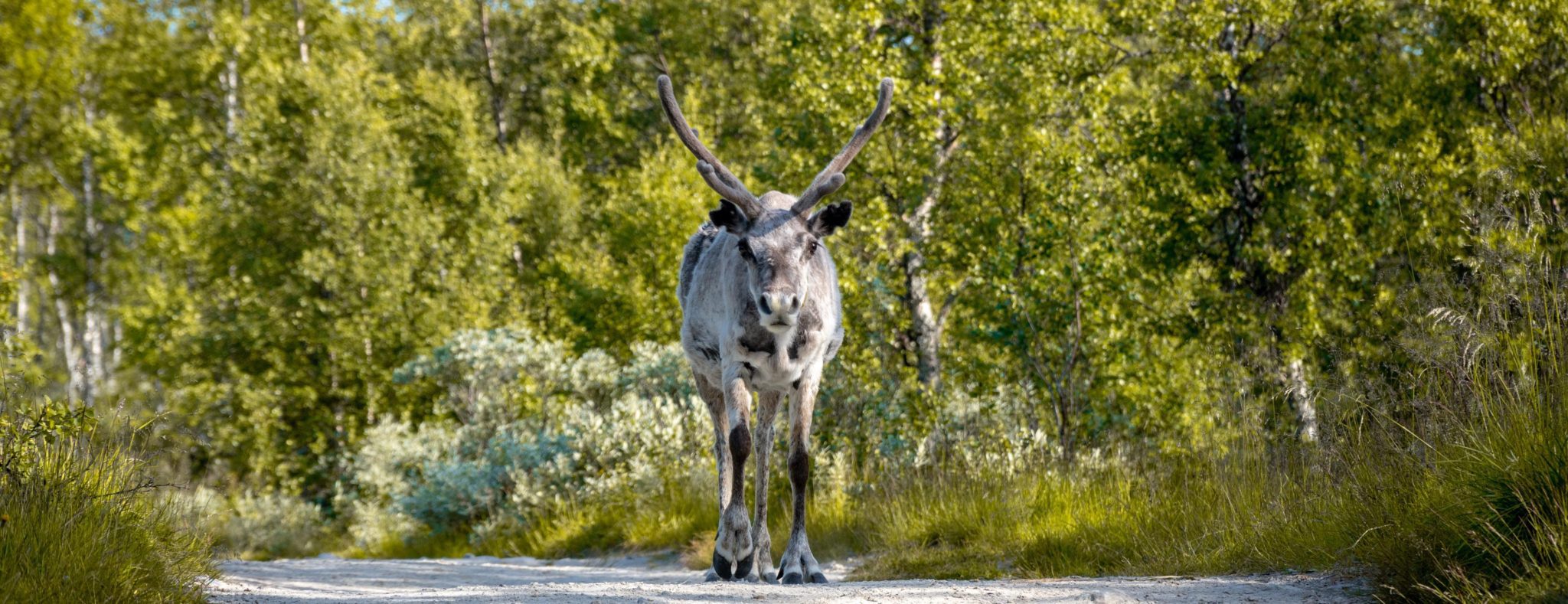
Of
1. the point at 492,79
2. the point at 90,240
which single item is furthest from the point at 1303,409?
the point at 90,240

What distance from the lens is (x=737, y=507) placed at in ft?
27.2

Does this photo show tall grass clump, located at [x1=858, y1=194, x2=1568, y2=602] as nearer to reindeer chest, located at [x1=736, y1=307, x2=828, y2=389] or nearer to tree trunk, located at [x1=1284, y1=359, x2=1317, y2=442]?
tree trunk, located at [x1=1284, y1=359, x2=1317, y2=442]

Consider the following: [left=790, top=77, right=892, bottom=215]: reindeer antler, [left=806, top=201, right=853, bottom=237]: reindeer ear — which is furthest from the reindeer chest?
[left=790, top=77, right=892, bottom=215]: reindeer antler

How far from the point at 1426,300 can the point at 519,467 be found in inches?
469

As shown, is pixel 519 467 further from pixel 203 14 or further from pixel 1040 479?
pixel 203 14

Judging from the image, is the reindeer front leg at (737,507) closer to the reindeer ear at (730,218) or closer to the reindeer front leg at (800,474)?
the reindeer front leg at (800,474)

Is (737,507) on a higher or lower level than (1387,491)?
higher

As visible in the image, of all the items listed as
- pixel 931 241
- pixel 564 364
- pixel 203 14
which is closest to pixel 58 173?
pixel 203 14

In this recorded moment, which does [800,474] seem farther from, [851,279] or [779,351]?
[851,279]

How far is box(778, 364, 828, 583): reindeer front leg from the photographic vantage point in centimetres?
827

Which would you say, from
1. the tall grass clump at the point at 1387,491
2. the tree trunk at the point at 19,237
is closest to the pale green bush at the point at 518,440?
the tall grass clump at the point at 1387,491

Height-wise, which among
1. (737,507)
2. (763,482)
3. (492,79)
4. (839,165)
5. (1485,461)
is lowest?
(1485,461)

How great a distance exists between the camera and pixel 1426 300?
6289mm

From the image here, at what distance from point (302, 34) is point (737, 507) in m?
31.3
